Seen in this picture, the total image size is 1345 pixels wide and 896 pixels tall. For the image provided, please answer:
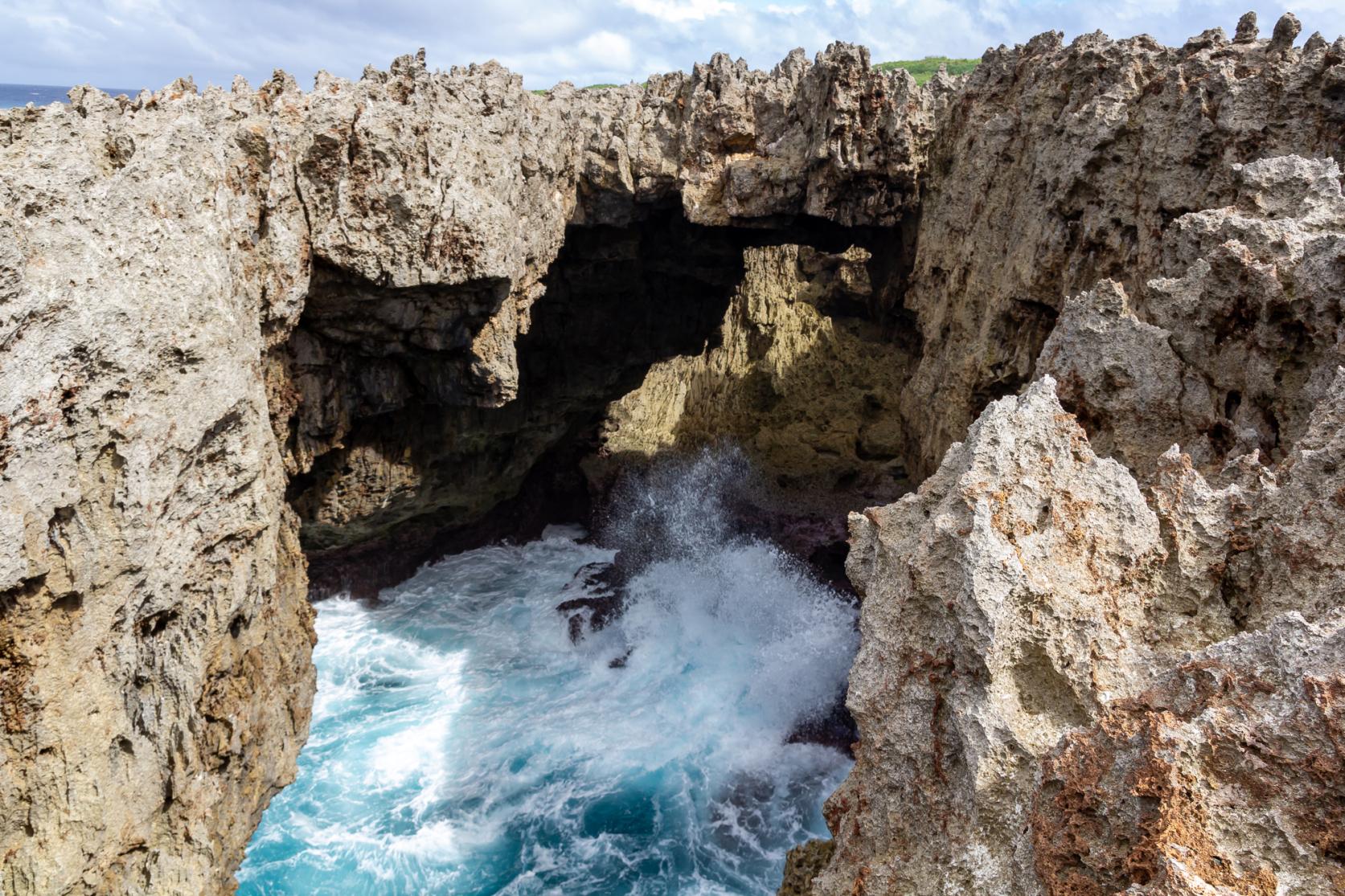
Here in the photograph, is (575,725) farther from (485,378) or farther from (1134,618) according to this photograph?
(1134,618)

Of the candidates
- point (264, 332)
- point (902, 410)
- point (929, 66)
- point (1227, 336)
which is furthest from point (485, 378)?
point (929, 66)

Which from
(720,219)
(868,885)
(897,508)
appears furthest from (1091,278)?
(868,885)

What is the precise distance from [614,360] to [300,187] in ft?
45.9

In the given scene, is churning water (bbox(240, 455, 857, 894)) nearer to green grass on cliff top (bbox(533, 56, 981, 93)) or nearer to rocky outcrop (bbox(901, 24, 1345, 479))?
rocky outcrop (bbox(901, 24, 1345, 479))

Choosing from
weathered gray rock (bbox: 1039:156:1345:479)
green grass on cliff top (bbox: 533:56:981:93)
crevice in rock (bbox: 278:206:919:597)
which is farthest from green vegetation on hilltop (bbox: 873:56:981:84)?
weathered gray rock (bbox: 1039:156:1345:479)

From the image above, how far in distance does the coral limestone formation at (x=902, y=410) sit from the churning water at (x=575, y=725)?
17.1 ft

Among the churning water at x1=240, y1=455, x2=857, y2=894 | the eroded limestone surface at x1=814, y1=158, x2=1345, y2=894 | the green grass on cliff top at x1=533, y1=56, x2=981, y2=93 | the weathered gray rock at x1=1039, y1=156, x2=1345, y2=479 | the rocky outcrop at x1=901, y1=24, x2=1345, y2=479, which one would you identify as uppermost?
the green grass on cliff top at x1=533, y1=56, x2=981, y2=93

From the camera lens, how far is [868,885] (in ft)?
21.9

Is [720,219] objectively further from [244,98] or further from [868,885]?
[868,885]

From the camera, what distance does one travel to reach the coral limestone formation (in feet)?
20.0

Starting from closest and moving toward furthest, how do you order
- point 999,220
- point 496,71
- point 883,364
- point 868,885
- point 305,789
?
point 868,885, point 999,220, point 496,71, point 305,789, point 883,364

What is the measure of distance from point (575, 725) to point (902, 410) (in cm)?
1157

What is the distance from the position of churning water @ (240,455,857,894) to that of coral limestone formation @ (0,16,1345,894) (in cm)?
522

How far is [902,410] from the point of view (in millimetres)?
21469
